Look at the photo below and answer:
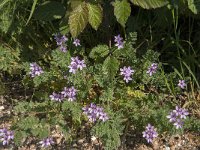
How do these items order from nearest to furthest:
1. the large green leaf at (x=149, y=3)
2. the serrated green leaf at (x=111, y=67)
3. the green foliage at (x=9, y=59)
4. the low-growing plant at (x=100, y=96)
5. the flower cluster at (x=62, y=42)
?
1. the large green leaf at (x=149, y=3)
2. the low-growing plant at (x=100, y=96)
3. the serrated green leaf at (x=111, y=67)
4. the flower cluster at (x=62, y=42)
5. the green foliage at (x=9, y=59)

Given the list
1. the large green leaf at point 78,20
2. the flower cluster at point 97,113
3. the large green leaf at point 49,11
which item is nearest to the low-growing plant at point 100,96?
the flower cluster at point 97,113

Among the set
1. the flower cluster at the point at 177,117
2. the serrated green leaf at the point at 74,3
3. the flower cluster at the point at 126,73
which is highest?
the serrated green leaf at the point at 74,3

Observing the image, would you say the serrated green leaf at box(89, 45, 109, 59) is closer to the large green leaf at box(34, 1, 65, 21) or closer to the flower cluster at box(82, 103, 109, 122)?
the large green leaf at box(34, 1, 65, 21)

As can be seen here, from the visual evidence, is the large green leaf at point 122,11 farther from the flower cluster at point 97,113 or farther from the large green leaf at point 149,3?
the flower cluster at point 97,113

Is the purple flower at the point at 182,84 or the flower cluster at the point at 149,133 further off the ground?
the purple flower at the point at 182,84

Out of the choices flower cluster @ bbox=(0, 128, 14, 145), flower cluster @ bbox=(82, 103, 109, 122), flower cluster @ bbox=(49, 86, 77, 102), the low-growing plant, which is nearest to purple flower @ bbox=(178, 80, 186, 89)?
the low-growing plant

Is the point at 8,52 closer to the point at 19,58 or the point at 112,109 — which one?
the point at 19,58
